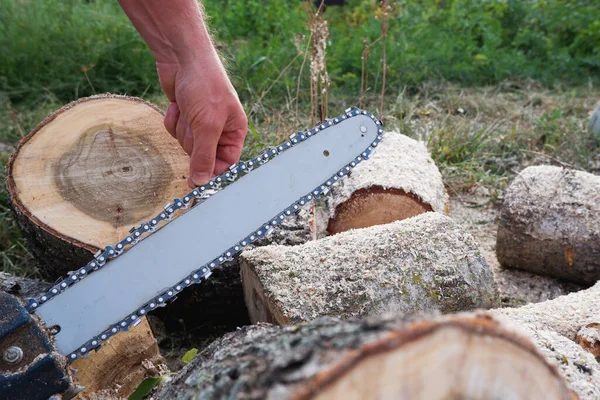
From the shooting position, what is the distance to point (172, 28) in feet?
5.87

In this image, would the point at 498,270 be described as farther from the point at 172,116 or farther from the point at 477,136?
the point at 172,116

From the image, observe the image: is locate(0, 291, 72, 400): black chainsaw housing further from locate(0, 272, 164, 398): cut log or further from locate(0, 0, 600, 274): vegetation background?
locate(0, 0, 600, 274): vegetation background

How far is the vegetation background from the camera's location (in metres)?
3.77

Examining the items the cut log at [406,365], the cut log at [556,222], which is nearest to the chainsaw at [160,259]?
the cut log at [406,365]

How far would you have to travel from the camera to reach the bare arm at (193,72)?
1.78m

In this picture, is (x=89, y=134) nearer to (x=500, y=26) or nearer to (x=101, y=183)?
(x=101, y=183)

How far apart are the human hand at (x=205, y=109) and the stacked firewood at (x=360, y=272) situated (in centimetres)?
35

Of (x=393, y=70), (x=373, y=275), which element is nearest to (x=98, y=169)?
(x=373, y=275)

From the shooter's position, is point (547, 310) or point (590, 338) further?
point (547, 310)

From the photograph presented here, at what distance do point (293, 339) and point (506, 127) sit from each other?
3.64 m

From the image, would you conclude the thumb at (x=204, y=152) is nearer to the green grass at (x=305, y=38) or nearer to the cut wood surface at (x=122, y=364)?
the cut wood surface at (x=122, y=364)

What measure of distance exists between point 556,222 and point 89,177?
5.98 feet

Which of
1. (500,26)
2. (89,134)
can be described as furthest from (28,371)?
(500,26)

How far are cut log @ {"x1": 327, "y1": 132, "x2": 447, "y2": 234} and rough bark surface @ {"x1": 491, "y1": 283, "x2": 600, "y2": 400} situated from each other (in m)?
0.72
